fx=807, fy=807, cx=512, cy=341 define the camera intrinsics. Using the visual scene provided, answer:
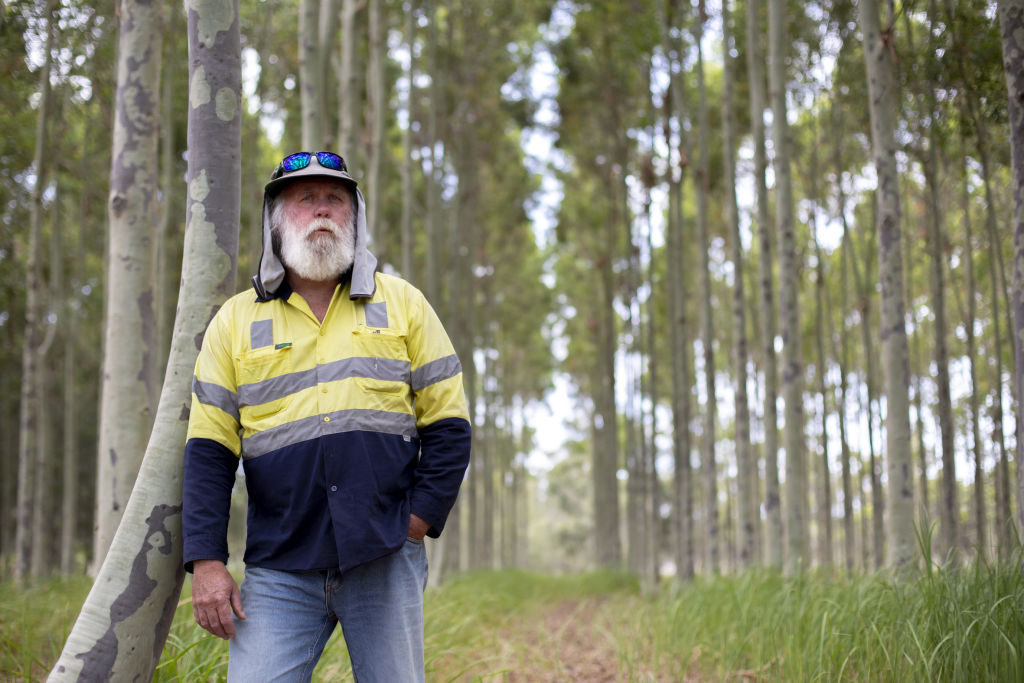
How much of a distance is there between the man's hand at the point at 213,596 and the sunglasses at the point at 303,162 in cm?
125

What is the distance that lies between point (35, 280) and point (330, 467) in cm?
798

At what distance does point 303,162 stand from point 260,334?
62cm

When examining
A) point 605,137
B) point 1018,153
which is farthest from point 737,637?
point 605,137

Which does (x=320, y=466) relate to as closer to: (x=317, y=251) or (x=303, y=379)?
(x=303, y=379)

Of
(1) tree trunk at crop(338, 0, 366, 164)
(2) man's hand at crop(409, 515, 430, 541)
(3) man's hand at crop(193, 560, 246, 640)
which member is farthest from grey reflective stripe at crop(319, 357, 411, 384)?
(1) tree trunk at crop(338, 0, 366, 164)

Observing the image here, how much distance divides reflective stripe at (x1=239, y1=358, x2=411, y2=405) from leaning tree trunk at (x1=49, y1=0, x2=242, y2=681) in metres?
0.50

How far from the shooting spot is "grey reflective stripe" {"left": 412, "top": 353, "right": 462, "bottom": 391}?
2.52 m

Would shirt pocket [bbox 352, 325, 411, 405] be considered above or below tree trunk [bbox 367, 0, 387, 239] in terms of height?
below

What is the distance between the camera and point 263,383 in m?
2.43

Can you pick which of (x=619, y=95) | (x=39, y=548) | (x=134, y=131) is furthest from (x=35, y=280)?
(x=619, y=95)

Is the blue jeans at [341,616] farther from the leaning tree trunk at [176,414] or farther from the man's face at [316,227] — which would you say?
the man's face at [316,227]

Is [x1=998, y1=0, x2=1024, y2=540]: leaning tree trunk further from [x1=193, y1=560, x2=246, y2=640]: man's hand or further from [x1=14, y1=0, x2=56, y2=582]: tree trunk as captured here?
[x1=14, y1=0, x2=56, y2=582]: tree trunk

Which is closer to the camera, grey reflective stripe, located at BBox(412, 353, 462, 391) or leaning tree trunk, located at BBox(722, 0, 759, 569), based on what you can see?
grey reflective stripe, located at BBox(412, 353, 462, 391)

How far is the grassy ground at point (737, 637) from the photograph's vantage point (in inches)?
129
